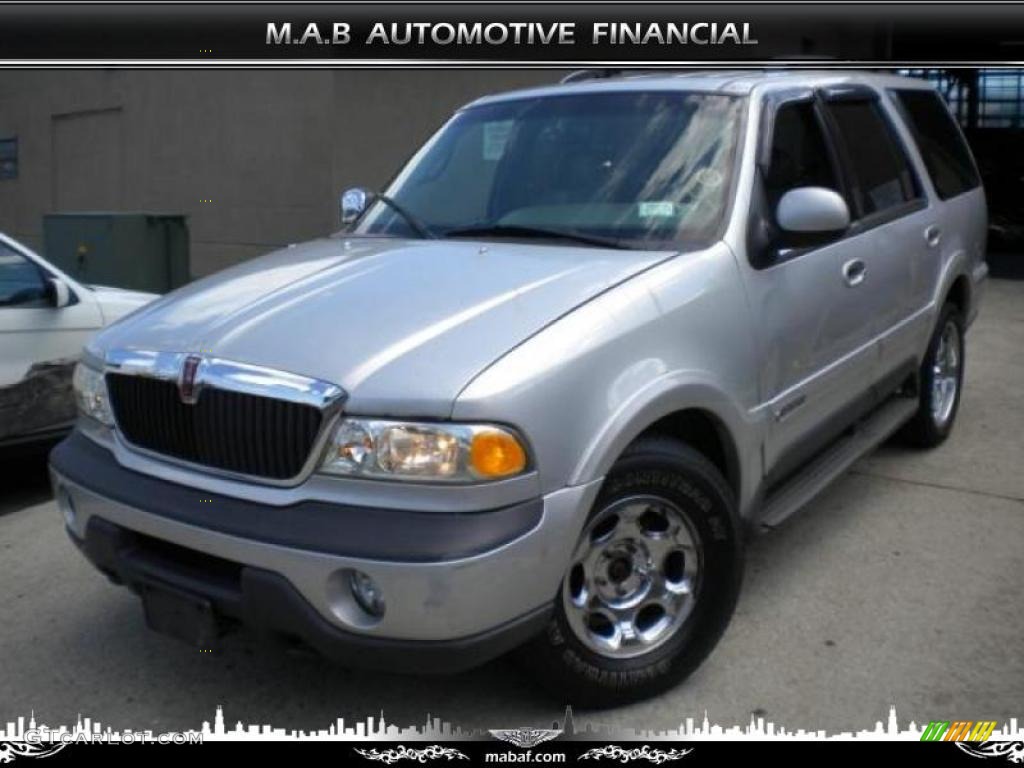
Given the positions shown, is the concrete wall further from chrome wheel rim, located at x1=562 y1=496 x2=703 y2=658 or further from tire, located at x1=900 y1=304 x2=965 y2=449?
chrome wheel rim, located at x1=562 y1=496 x2=703 y2=658

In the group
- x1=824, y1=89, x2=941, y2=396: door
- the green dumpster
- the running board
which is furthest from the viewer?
the green dumpster

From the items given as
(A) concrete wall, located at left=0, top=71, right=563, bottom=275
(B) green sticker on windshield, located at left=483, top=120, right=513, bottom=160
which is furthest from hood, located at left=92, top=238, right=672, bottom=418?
(A) concrete wall, located at left=0, top=71, right=563, bottom=275

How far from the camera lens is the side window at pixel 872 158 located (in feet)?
14.2

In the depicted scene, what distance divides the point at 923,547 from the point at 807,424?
929 mm

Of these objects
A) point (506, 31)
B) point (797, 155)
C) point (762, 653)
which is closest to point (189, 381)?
point (762, 653)

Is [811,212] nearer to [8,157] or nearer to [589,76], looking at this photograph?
[589,76]

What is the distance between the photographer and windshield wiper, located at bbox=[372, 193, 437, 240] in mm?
3756

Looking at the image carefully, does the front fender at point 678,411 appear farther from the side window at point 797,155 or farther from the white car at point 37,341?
the white car at point 37,341

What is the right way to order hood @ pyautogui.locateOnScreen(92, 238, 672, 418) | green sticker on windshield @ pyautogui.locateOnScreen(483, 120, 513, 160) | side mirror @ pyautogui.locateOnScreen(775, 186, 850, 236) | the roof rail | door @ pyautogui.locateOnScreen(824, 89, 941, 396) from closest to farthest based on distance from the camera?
1. hood @ pyautogui.locateOnScreen(92, 238, 672, 418)
2. side mirror @ pyautogui.locateOnScreen(775, 186, 850, 236)
3. green sticker on windshield @ pyautogui.locateOnScreen(483, 120, 513, 160)
4. door @ pyautogui.locateOnScreen(824, 89, 941, 396)
5. the roof rail

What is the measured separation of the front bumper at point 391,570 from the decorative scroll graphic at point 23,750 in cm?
70

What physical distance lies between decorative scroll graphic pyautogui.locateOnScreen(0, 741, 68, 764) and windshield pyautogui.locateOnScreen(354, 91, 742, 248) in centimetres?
203

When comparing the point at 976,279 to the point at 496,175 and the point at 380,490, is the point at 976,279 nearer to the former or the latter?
the point at 496,175

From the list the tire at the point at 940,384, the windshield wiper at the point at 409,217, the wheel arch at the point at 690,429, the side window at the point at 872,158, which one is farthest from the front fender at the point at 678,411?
the tire at the point at 940,384

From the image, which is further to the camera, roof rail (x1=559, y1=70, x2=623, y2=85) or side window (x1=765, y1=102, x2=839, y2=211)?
roof rail (x1=559, y1=70, x2=623, y2=85)
